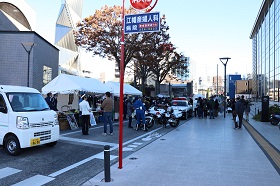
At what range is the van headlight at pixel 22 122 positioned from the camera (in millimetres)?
6664

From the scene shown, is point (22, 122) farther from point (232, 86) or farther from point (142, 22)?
point (232, 86)

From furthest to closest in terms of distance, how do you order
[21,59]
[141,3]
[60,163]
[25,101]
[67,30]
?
1. [67,30]
2. [21,59]
3. [25,101]
4. [60,163]
5. [141,3]

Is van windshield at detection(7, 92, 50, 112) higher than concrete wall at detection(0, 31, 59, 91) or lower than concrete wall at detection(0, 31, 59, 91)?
lower

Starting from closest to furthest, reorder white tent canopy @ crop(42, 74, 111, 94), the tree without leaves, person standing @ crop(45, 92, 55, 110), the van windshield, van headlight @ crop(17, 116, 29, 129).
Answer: van headlight @ crop(17, 116, 29, 129)
the van windshield
person standing @ crop(45, 92, 55, 110)
white tent canopy @ crop(42, 74, 111, 94)
the tree without leaves

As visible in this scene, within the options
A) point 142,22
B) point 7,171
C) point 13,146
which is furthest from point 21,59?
point 142,22

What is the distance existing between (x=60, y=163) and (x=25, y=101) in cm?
246

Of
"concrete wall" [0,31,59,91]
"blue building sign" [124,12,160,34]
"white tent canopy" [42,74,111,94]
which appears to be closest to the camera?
"blue building sign" [124,12,160,34]

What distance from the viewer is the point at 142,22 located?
217 inches

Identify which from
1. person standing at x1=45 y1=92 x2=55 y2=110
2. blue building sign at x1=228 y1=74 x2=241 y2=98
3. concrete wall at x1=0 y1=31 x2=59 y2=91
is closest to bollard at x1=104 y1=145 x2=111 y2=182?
person standing at x1=45 y1=92 x2=55 y2=110

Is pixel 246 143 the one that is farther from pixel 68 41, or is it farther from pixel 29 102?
pixel 68 41

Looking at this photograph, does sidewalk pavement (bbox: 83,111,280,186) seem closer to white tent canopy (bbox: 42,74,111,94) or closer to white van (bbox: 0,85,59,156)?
white van (bbox: 0,85,59,156)

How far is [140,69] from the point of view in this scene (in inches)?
1341

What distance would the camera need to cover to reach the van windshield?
7195 mm

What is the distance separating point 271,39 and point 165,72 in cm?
1365
